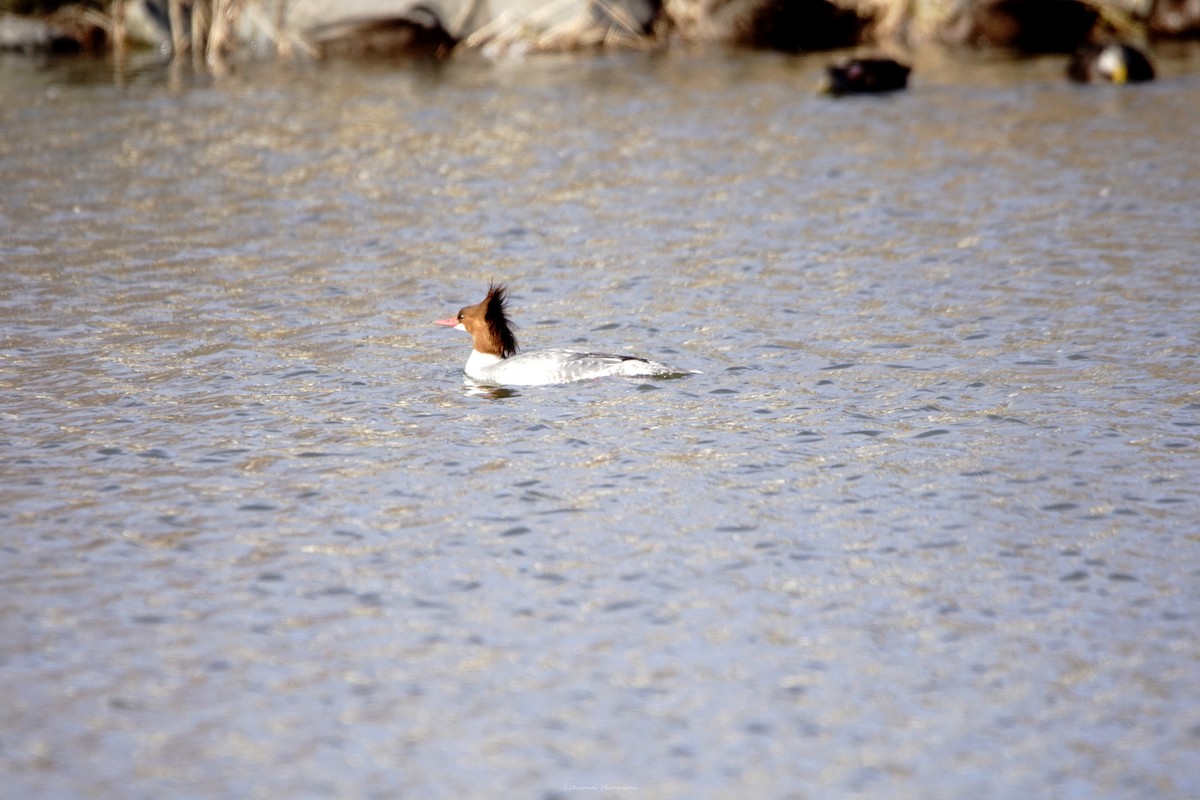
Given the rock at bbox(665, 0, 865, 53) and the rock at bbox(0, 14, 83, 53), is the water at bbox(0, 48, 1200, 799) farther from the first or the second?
the rock at bbox(0, 14, 83, 53)

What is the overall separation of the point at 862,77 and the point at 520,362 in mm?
14364

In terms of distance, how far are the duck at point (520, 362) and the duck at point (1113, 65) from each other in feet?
49.0

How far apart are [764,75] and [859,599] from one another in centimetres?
2100

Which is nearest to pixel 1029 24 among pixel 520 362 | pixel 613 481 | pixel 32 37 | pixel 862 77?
pixel 862 77

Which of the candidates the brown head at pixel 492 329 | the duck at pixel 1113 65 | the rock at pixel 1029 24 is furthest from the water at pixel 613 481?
the rock at pixel 1029 24

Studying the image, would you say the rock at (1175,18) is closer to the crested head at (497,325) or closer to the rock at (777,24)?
the rock at (777,24)

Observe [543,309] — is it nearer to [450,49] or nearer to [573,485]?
[573,485]

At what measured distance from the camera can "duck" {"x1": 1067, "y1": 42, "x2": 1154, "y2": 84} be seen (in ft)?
82.0

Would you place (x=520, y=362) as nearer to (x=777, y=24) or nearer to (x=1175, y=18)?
(x=777, y=24)

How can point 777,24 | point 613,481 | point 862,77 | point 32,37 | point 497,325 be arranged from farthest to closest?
point 32,37, point 777,24, point 862,77, point 497,325, point 613,481

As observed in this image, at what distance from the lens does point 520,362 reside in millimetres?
12727

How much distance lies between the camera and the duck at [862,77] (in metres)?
25.4

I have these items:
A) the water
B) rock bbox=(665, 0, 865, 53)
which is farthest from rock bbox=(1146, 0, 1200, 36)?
the water

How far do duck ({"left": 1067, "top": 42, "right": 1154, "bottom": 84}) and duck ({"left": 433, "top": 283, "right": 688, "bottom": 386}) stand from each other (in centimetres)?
1493
